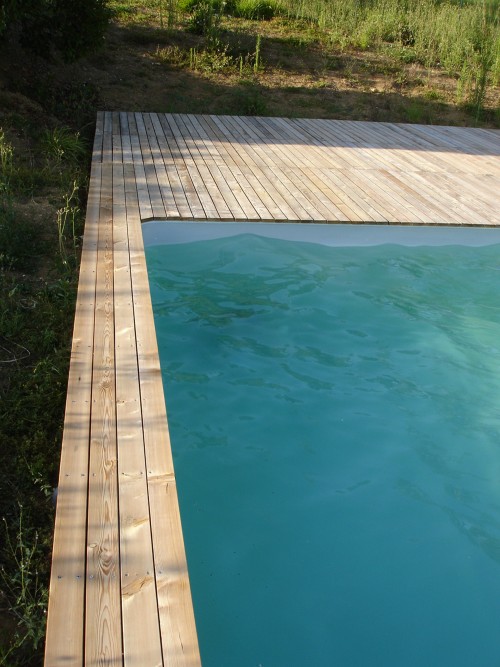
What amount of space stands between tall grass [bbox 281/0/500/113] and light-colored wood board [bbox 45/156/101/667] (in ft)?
24.4

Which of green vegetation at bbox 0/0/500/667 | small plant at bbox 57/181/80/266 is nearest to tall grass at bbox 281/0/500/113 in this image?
green vegetation at bbox 0/0/500/667

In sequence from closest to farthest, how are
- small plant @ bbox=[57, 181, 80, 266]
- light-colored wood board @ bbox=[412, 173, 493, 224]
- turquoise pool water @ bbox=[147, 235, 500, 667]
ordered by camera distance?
turquoise pool water @ bbox=[147, 235, 500, 667] < small plant @ bbox=[57, 181, 80, 266] < light-colored wood board @ bbox=[412, 173, 493, 224]

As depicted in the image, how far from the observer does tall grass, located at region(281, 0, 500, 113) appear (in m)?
9.05

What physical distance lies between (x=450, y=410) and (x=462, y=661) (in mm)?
1400

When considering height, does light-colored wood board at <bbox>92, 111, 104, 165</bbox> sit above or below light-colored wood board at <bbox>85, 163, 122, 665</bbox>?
above

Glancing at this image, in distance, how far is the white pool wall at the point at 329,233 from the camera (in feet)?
13.6

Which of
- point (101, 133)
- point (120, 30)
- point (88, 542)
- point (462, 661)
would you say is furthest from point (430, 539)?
point (120, 30)

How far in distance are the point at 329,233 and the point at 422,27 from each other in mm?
6640

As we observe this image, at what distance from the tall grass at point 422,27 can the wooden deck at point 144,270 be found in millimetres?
2447

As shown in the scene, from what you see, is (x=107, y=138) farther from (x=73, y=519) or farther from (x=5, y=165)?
(x=73, y=519)

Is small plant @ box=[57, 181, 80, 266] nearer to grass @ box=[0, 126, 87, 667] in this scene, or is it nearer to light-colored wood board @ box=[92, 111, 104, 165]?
grass @ box=[0, 126, 87, 667]

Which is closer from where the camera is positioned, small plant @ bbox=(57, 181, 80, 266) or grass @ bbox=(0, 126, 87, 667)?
grass @ bbox=(0, 126, 87, 667)

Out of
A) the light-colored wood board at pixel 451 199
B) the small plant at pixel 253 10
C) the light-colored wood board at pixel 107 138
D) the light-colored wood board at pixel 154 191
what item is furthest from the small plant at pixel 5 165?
the small plant at pixel 253 10

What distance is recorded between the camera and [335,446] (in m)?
3.26
